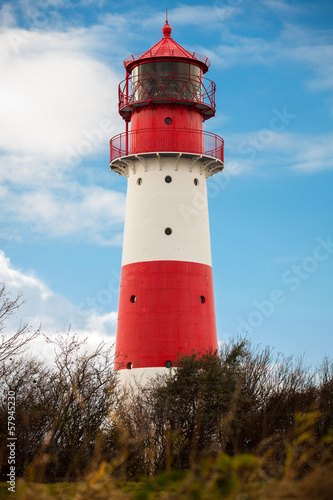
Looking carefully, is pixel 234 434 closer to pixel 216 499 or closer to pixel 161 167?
pixel 161 167

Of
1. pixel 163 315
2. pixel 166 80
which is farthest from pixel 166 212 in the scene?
pixel 166 80

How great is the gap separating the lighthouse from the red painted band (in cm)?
4

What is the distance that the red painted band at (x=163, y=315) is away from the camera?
26.6 metres

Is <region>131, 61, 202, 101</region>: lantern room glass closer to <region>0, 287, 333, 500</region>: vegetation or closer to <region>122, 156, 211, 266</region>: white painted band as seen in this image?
<region>122, 156, 211, 266</region>: white painted band

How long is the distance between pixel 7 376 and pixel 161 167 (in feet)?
39.3

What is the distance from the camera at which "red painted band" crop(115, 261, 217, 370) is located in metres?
26.6

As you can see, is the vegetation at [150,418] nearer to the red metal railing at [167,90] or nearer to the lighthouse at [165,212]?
the lighthouse at [165,212]

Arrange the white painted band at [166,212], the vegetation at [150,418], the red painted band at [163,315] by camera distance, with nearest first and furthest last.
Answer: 1. the vegetation at [150,418]
2. the red painted band at [163,315]
3. the white painted band at [166,212]

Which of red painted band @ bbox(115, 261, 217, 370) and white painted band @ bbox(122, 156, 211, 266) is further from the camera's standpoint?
white painted band @ bbox(122, 156, 211, 266)

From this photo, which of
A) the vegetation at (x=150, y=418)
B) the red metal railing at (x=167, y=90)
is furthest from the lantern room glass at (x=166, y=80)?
the vegetation at (x=150, y=418)

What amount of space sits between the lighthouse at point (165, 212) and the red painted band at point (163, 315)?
4 cm

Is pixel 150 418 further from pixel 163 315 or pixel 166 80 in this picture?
pixel 166 80

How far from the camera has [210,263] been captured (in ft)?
94.0

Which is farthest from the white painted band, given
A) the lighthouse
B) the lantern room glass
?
the lantern room glass
